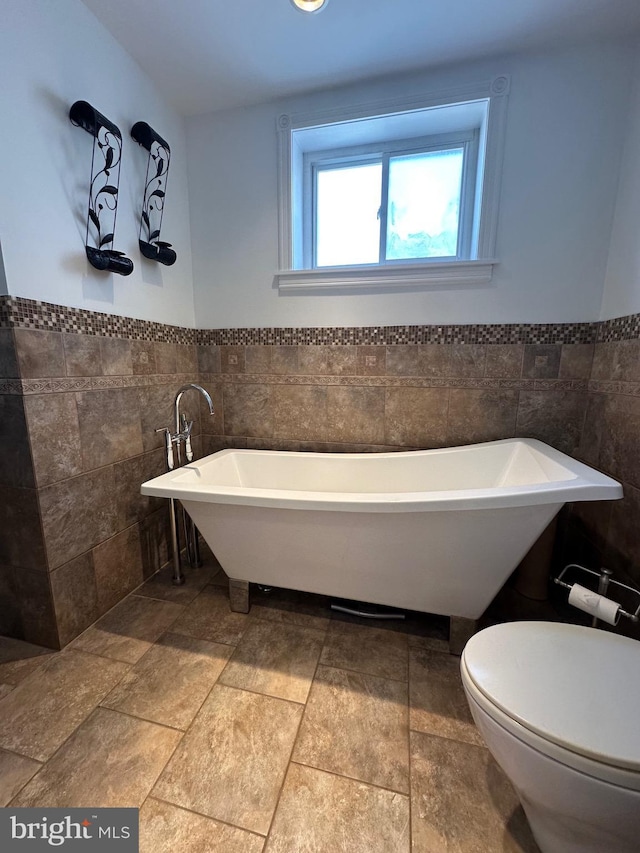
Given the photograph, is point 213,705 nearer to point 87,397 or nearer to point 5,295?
point 87,397

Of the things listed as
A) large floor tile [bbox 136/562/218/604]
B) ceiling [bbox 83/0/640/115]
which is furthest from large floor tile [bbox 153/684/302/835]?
ceiling [bbox 83/0/640/115]

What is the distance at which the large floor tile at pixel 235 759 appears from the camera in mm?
907

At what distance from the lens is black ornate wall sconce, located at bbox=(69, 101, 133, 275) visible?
4.65 ft

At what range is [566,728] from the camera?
0.67m

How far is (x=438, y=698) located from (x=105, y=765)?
3.49 feet

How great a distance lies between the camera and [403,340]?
1.94 m

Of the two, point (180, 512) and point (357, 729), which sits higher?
point (180, 512)

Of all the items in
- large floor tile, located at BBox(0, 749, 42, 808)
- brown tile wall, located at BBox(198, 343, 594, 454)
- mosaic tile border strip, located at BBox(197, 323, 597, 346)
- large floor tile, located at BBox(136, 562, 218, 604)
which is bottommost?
large floor tile, located at BBox(136, 562, 218, 604)

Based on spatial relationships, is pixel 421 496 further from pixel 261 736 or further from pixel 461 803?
pixel 261 736

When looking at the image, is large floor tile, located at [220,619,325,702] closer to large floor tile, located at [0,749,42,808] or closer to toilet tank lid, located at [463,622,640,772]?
large floor tile, located at [0,749,42,808]

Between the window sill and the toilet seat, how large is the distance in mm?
1609

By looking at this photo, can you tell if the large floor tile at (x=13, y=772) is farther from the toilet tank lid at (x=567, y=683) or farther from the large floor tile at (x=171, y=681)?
the toilet tank lid at (x=567, y=683)

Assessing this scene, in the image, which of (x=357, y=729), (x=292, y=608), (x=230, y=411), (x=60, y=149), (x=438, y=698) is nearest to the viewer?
(x=357, y=729)

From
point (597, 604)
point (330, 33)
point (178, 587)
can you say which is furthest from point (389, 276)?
point (178, 587)
